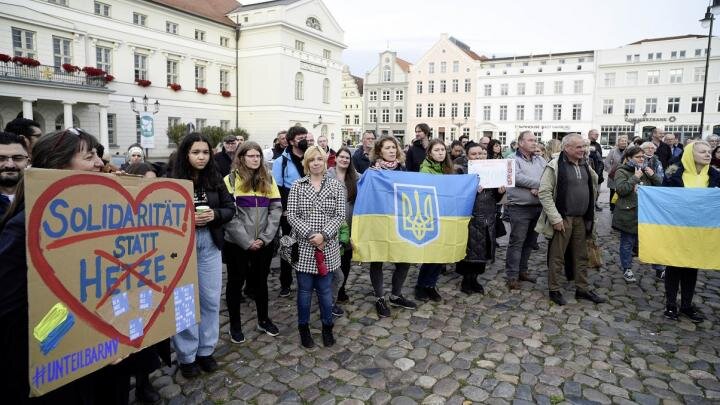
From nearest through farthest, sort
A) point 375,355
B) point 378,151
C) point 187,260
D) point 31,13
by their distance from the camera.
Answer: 1. point 187,260
2. point 375,355
3. point 378,151
4. point 31,13

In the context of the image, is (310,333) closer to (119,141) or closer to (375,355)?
(375,355)

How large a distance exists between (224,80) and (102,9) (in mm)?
12276

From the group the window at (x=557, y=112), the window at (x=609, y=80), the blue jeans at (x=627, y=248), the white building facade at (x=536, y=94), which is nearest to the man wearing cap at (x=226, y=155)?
the blue jeans at (x=627, y=248)

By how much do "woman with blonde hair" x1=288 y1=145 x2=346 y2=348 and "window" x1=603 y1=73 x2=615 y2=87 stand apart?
57.9 meters

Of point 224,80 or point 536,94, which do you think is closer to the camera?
point 224,80

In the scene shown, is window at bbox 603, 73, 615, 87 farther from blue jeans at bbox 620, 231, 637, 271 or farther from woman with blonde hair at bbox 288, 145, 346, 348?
woman with blonde hair at bbox 288, 145, 346, 348

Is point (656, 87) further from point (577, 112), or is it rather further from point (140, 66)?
point (140, 66)

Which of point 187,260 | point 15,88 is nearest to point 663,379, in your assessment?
point 187,260

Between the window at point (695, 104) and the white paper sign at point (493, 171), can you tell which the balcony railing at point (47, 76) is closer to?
the white paper sign at point (493, 171)

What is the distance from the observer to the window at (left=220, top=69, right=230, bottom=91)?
42.0 metres

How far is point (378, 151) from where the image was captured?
224 inches

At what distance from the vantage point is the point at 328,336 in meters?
4.53

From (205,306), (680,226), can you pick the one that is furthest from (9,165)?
(680,226)

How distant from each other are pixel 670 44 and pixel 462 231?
58.3m
